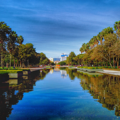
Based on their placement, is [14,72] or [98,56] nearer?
[14,72]

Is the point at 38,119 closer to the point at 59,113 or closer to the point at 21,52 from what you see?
the point at 59,113

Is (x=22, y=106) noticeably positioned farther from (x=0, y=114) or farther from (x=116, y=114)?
(x=116, y=114)

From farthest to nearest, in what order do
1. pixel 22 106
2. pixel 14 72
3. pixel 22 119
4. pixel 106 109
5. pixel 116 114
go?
pixel 14 72 < pixel 22 106 < pixel 106 109 < pixel 116 114 < pixel 22 119

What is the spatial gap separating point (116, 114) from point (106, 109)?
2.02ft

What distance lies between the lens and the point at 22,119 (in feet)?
16.5

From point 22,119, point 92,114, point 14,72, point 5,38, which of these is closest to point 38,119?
point 22,119

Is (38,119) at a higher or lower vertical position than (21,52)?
lower

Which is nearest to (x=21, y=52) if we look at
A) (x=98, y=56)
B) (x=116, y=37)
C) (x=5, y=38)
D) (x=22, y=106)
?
(x=5, y=38)

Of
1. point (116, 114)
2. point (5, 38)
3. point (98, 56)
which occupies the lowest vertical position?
point (116, 114)

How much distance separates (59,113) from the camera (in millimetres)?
5621

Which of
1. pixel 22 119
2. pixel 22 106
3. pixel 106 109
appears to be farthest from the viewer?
pixel 22 106

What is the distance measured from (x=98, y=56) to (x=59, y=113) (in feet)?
134

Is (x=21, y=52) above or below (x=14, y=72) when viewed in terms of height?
above

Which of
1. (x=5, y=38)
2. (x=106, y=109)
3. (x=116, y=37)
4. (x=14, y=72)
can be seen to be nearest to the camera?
(x=106, y=109)
